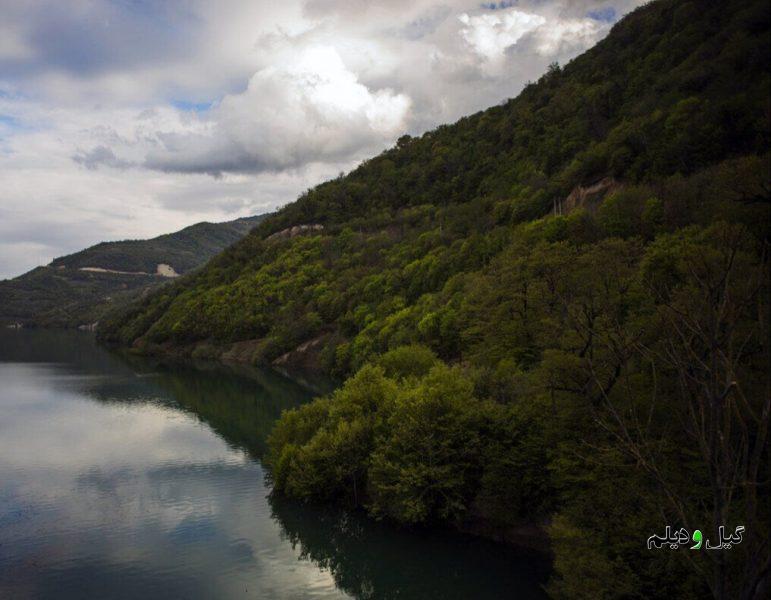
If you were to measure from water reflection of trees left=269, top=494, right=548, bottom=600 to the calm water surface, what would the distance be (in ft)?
0.27

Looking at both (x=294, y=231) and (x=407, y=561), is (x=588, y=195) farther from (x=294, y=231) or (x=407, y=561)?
(x=294, y=231)

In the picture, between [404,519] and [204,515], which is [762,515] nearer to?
[404,519]

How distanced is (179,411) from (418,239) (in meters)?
61.2

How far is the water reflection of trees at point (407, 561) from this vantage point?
2836 cm

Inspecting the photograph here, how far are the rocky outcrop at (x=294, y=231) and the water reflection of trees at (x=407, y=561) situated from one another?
135 metres

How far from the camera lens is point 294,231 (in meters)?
171

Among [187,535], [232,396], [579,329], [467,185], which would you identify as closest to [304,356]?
[232,396]

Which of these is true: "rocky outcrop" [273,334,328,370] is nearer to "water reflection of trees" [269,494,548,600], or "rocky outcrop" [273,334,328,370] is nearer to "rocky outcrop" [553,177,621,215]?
"rocky outcrop" [553,177,621,215]

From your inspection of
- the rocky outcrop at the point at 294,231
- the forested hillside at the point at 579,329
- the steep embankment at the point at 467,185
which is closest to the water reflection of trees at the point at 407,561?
the forested hillside at the point at 579,329

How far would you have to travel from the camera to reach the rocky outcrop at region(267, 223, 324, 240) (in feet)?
547

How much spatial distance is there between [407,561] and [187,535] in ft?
42.8

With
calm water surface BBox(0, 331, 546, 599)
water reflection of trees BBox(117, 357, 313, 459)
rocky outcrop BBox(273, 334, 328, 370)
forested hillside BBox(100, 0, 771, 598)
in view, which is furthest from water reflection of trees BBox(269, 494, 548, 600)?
rocky outcrop BBox(273, 334, 328, 370)

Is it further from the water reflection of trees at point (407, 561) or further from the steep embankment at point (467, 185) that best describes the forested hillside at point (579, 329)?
the water reflection of trees at point (407, 561)

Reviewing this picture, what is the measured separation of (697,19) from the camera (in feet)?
301
